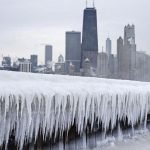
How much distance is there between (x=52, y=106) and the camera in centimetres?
240

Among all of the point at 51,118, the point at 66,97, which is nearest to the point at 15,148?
the point at 51,118

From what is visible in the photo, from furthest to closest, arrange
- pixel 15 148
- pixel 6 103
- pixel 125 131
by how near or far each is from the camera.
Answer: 1. pixel 125 131
2. pixel 15 148
3. pixel 6 103

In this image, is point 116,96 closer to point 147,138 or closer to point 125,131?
point 125,131

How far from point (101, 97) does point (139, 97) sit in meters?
0.85

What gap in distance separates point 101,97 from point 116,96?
0.29 meters

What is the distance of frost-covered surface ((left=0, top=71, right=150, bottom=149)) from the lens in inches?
82.5

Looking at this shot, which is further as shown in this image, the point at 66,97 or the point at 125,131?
the point at 125,131

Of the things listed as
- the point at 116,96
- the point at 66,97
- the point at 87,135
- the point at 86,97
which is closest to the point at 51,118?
the point at 66,97

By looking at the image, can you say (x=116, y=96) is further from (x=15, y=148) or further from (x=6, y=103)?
(x=6, y=103)

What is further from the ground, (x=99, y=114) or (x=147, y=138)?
(x=99, y=114)

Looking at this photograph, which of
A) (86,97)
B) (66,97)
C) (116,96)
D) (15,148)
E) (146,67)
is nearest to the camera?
(15,148)

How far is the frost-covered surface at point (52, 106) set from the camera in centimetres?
210

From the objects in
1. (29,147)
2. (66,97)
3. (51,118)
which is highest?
(66,97)

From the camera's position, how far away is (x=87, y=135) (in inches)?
118
